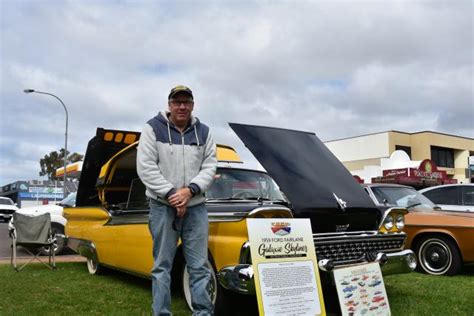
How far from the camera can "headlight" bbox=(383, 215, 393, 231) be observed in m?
5.12

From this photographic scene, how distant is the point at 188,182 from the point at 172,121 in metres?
0.56

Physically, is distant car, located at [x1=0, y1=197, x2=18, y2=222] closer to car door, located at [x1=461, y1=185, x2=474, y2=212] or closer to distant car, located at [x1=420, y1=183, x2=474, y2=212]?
distant car, located at [x1=420, y1=183, x2=474, y2=212]

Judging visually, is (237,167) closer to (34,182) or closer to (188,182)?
(188,182)

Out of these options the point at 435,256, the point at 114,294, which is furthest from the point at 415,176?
the point at 114,294

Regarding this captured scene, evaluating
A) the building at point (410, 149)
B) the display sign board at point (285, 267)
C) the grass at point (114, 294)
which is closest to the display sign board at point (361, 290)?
the display sign board at point (285, 267)

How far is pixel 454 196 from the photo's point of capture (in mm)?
9539

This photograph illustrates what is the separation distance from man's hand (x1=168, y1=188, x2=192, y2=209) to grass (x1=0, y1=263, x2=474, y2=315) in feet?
5.01

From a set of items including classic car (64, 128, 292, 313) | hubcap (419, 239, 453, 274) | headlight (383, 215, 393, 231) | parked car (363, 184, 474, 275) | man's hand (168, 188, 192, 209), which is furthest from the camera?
hubcap (419, 239, 453, 274)

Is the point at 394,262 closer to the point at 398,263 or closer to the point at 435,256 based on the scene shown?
the point at 398,263

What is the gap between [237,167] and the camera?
5605 millimetres

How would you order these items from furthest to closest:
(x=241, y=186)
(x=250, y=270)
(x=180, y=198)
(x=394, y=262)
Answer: (x=241, y=186) → (x=394, y=262) → (x=250, y=270) → (x=180, y=198)

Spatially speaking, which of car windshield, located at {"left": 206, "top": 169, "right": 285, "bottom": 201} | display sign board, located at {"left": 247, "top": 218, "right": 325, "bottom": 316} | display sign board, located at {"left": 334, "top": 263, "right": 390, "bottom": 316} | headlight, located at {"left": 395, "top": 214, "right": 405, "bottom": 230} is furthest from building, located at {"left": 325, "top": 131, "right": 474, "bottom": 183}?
display sign board, located at {"left": 247, "top": 218, "right": 325, "bottom": 316}

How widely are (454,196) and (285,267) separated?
6774 millimetres

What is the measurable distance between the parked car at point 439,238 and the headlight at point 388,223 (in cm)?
181
